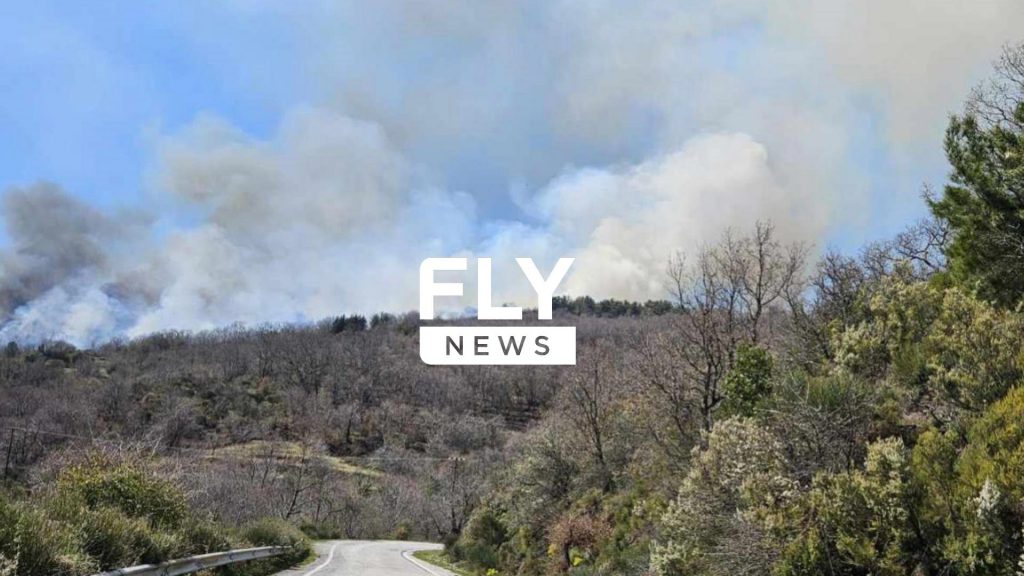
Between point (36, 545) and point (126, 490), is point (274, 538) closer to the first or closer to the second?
point (126, 490)

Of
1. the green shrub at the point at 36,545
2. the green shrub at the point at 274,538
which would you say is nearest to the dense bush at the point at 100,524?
the green shrub at the point at 36,545

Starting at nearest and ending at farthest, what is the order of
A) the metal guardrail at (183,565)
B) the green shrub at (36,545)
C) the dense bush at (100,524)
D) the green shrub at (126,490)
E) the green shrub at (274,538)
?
1. the green shrub at (36,545)
2. the dense bush at (100,524)
3. the metal guardrail at (183,565)
4. the green shrub at (126,490)
5. the green shrub at (274,538)

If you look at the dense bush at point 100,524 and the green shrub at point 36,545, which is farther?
the dense bush at point 100,524

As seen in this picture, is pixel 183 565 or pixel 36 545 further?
pixel 183 565

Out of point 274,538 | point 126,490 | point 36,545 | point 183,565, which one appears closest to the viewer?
point 36,545

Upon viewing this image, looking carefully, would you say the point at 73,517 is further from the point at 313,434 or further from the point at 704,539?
the point at 313,434

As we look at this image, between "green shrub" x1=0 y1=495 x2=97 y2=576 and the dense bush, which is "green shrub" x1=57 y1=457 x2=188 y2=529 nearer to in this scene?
the dense bush

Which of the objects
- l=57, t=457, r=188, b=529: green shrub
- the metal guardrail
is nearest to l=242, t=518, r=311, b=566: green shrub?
the metal guardrail

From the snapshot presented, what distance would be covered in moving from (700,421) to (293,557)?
43.0 feet

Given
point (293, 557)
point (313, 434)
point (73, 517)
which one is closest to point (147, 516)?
point (73, 517)

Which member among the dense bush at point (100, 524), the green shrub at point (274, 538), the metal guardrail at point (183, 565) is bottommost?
the green shrub at point (274, 538)

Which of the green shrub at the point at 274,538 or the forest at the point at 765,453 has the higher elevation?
the forest at the point at 765,453

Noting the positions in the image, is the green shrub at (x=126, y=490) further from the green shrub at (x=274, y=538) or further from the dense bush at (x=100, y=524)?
the green shrub at (x=274, y=538)

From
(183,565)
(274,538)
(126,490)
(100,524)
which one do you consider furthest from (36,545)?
(274,538)
